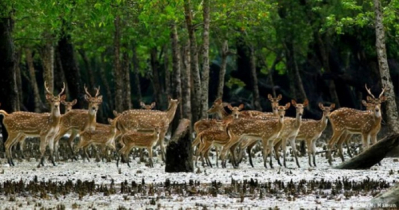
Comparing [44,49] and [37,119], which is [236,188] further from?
[44,49]

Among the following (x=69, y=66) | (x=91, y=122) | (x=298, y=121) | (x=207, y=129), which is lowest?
(x=207, y=129)

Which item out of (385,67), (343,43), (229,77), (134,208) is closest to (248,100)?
(229,77)

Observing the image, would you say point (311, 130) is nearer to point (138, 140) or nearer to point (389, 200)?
point (138, 140)

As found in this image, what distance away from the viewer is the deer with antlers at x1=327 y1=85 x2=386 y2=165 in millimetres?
20922

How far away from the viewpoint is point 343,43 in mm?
35969

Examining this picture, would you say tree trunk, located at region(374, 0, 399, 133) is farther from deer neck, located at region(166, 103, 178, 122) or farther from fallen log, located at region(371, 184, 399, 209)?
fallen log, located at region(371, 184, 399, 209)

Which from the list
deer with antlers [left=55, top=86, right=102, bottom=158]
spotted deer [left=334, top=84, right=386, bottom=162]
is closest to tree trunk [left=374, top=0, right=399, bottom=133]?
spotted deer [left=334, top=84, right=386, bottom=162]

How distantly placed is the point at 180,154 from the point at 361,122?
17.1 ft

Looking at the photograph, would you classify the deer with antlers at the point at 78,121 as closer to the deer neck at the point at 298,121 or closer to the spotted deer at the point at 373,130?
the deer neck at the point at 298,121

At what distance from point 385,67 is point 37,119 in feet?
28.0

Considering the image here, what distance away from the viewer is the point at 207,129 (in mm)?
21359

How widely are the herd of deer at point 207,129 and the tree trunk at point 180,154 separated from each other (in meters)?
1.37

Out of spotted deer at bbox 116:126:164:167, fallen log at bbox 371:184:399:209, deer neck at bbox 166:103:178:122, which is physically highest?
deer neck at bbox 166:103:178:122

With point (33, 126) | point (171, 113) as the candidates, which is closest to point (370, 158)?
point (171, 113)
